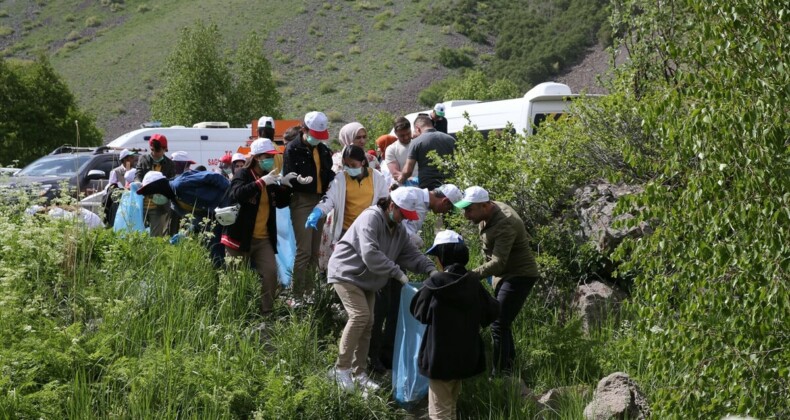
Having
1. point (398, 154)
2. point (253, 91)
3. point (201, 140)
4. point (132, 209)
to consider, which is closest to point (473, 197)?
point (398, 154)

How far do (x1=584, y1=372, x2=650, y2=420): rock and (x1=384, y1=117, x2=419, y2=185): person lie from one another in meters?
4.03

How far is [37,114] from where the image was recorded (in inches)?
1682

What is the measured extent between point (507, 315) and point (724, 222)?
2980 mm

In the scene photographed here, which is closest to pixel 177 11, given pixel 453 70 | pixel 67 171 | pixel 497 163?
pixel 453 70

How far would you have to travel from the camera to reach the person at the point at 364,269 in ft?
23.7

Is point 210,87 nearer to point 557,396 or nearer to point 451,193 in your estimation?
point 451,193

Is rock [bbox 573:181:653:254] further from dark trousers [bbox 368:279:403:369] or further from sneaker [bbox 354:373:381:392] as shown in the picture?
sneaker [bbox 354:373:381:392]

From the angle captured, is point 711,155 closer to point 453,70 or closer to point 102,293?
point 102,293

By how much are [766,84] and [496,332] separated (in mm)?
3644

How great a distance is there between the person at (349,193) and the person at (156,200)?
88.2 inches

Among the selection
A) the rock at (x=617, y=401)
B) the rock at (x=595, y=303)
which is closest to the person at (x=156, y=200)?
the rock at (x=595, y=303)

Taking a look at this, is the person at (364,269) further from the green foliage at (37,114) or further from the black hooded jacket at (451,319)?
the green foliage at (37,114)

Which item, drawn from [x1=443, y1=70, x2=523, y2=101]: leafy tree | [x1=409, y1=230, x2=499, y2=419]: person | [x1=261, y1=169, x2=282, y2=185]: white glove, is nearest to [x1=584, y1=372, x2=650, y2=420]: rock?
[x1=409, y1=230, x2=499, y2=419]: person

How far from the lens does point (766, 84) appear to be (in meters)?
5.07
